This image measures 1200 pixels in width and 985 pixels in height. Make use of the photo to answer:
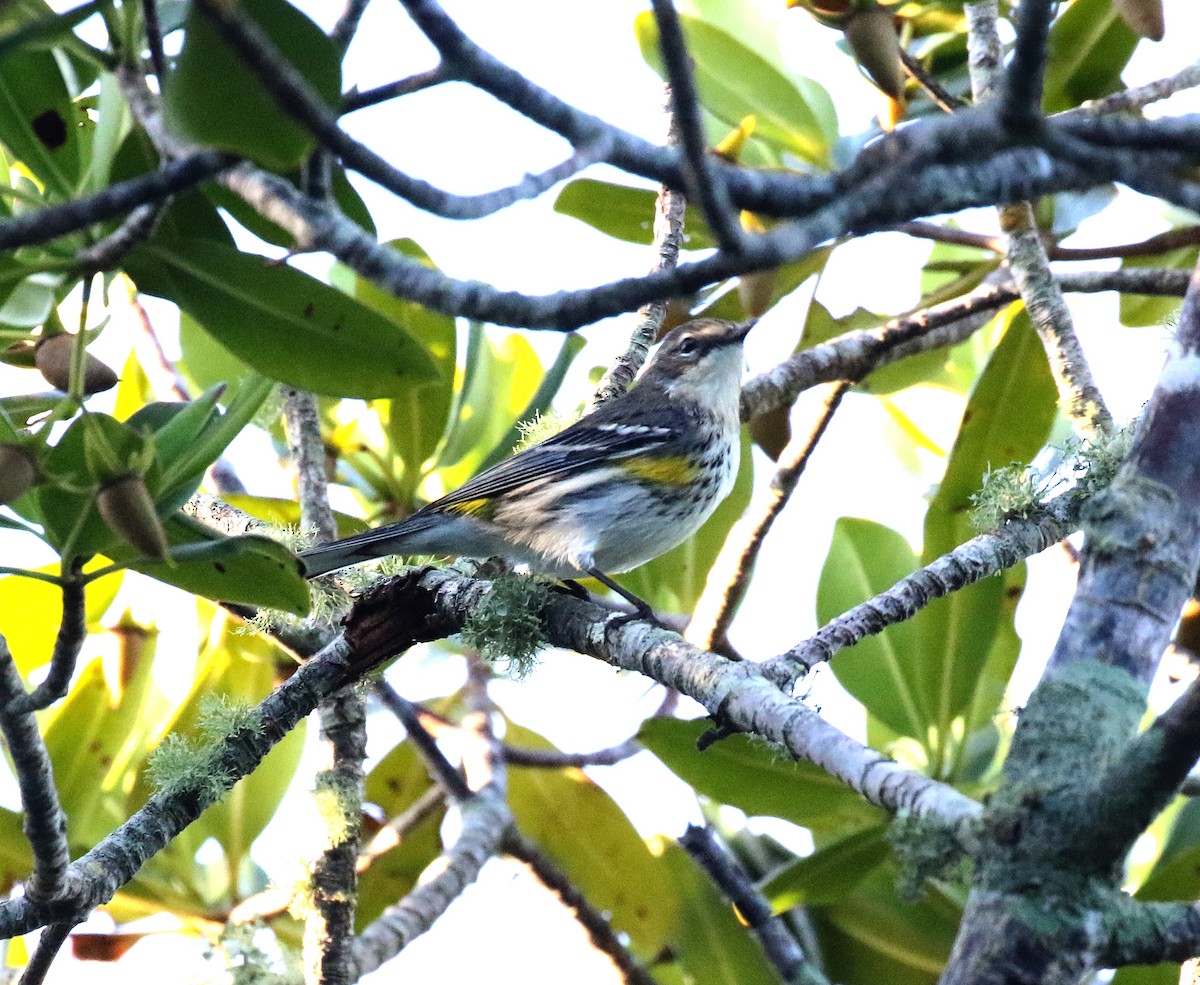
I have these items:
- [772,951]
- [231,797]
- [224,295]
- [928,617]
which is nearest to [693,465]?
[928,617]

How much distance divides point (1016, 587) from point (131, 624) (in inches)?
117

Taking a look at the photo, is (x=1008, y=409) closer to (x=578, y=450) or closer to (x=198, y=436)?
(x=578, y=450)

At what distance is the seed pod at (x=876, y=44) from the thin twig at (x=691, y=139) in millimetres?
2105

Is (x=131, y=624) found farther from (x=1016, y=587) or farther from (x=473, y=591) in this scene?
(x=1016, y=587)

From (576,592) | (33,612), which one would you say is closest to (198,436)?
(576,592)

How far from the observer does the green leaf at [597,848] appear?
14.8 feet

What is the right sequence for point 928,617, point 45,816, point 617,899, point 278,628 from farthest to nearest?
point 617,899
point 928,617
point 278,628
point 45,816

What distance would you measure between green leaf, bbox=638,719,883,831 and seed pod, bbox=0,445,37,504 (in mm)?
2124

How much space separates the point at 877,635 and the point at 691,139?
2932 mm

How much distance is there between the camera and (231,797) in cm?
452

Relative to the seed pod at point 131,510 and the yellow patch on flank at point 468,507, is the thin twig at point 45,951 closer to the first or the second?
the seed pod at point 131,510

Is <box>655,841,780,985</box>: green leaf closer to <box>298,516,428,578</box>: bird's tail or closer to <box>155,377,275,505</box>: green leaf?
<box>298,516,428,578</box>: bird's tail

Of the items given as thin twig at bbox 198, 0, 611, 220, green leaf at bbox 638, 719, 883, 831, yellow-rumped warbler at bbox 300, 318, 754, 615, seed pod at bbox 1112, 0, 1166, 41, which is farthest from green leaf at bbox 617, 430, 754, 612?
thin twig at bbox 198, 0, 611, 220

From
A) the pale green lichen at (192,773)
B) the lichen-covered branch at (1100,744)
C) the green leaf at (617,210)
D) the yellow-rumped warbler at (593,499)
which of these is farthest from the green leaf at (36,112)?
the green leaf at (617,210)
